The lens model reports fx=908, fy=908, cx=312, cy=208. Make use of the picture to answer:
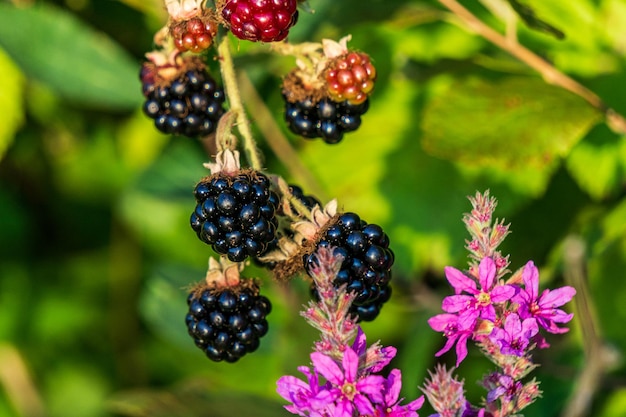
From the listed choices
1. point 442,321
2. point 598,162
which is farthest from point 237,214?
point 598,162

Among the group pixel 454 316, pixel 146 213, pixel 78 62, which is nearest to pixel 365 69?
pixel 454 316

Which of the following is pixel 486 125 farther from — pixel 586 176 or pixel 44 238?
pixel 44 238

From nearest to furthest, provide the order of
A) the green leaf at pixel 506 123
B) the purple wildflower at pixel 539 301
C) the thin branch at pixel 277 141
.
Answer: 1. the purple wildflower at pixel 539 301
2. the green leaf at pixel 506 123
3. the thin branch at pixel 277 141

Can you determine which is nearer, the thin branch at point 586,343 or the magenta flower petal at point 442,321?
the magenta flower petal at point 442,321

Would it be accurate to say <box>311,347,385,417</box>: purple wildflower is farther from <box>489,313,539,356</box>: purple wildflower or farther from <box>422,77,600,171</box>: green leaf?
<box>422,77,600,171</box>: green leaf

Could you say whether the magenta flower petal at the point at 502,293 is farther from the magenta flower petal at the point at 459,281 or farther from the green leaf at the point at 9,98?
the green leaf at the point at 9,98

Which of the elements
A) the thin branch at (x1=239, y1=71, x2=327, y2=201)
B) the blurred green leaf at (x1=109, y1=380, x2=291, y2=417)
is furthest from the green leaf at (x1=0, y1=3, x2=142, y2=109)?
the blurred green leaf at (x1=109, y1=380, x2=291, y2=417)

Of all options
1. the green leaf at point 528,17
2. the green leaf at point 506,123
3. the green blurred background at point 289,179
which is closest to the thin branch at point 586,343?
the green blurred background at point 289,179
